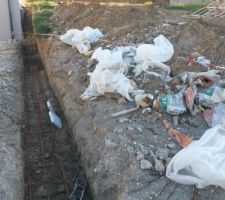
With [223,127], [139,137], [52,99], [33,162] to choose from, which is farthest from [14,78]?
[223,127]

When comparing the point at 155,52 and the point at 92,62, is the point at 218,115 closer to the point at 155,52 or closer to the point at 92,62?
the point at 155,52

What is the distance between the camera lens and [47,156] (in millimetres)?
10906

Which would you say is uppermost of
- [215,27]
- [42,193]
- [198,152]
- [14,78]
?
[215,27]

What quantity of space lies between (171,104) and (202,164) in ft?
8.79

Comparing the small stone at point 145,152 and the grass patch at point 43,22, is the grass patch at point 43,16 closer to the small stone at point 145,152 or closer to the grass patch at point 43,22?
the grass patch at point 43,22

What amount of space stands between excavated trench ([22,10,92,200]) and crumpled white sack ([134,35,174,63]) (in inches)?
114

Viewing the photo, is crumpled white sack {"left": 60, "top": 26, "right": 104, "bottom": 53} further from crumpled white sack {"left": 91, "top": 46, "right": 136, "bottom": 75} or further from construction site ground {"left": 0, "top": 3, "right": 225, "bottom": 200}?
crumpled white sack {"left": 91, "top": 46, "right": 136, "bottom": 75}

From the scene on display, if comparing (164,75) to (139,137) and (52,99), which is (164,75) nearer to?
(139,137)

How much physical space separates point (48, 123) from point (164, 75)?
145 inches

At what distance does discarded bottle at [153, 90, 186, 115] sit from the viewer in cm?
960

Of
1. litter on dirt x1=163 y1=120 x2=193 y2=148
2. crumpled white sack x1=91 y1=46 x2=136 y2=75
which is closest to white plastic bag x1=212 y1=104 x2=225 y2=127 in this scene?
litter on dirt x1=163 y1=120 x2=193 y2=148

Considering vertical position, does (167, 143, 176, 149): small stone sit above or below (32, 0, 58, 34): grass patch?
below

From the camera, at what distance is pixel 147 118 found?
9.68m

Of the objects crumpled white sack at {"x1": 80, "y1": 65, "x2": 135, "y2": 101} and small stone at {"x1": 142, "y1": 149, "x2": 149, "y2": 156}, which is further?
crumpled white sack at {"x1": 80, "y1": 65, "x2": 135, "y2": 101}
